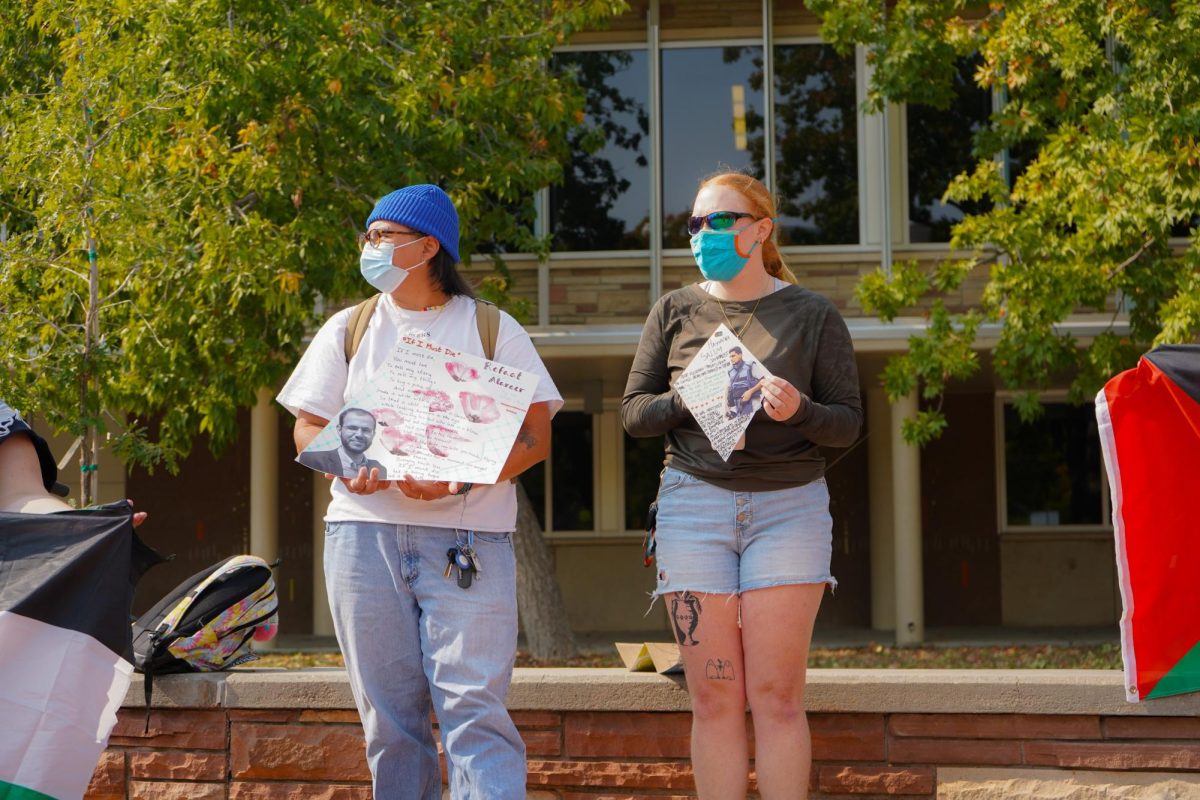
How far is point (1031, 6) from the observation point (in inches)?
345

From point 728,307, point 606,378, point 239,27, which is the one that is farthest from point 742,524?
point 606,378

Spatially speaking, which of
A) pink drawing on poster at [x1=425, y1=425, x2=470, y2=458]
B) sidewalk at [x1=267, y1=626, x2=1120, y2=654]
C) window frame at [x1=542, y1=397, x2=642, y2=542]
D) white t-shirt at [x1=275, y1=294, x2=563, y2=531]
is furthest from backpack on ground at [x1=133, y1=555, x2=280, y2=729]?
window frame at [x1=542, y1=397, x2=642, y2=542]

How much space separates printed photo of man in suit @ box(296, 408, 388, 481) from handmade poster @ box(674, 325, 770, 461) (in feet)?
2.72

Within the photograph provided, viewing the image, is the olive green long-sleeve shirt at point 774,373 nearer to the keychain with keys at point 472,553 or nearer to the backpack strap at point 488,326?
the backpack strap at point 488,326

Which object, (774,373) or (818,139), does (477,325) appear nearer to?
(774,373)

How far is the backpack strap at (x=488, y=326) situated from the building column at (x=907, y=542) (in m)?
10.5

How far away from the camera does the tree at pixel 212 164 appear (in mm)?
6730

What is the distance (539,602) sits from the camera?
10.9 metres

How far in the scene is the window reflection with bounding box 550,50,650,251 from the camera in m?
13.6

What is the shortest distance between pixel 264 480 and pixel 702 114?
5.95m

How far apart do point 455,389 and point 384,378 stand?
19cm

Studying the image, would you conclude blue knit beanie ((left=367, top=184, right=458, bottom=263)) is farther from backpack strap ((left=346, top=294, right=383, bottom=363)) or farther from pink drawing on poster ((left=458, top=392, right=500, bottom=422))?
pink drawing on poster ((left=458, top=392, right=500, bottom=422))

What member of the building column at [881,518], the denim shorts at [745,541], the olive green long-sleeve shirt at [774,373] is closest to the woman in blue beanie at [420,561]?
the olive green long-sleeve shirt at [774,373]

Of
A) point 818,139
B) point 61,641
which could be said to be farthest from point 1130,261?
point 61,641
